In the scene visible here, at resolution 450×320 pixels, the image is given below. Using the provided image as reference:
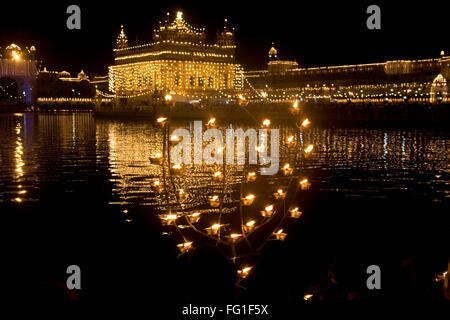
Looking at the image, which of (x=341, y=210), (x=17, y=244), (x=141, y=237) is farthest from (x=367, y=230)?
(x=17, y=244)

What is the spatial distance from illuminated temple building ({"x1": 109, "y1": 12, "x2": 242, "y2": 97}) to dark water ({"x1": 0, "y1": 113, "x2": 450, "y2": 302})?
5689 centimetres

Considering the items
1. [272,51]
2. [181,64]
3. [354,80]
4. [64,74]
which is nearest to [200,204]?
[181,64]

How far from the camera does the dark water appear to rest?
7.20 metres

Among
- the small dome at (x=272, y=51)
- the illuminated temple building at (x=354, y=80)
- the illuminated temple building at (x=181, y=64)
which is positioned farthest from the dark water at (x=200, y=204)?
the small dome at (x=272, y=51)

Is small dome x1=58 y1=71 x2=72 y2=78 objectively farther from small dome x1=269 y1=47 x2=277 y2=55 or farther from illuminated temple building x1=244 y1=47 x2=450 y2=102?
small dome x1=269 y1=47 x2=277 y2=55

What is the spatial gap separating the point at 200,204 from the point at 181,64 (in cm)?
6593

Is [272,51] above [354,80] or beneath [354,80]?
above

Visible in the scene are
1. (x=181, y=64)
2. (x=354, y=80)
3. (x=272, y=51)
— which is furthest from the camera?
(x=272, y=51)

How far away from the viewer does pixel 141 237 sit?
952 cm

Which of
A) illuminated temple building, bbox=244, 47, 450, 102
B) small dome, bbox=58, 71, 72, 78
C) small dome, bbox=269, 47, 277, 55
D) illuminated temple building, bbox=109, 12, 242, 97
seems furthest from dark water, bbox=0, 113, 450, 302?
small dome, bbox=58, 71, 72, 78

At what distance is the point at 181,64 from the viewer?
76.2 m

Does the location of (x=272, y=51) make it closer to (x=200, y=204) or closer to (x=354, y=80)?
(x=354, y=80)

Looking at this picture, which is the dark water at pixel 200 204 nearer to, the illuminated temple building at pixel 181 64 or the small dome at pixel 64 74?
the illuminated temple building at pixel 181 64

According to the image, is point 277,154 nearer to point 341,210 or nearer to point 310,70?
point 341,210
